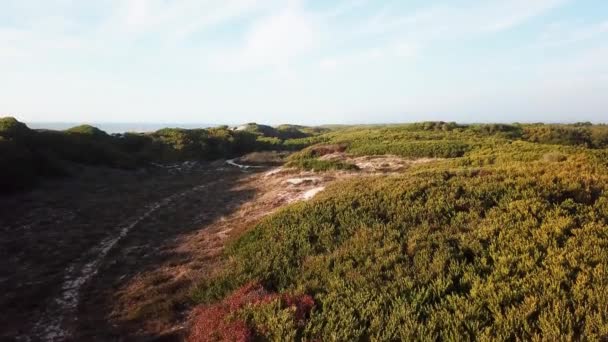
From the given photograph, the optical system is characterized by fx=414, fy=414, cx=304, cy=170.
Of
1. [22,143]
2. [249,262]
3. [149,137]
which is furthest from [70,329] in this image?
[149,137]

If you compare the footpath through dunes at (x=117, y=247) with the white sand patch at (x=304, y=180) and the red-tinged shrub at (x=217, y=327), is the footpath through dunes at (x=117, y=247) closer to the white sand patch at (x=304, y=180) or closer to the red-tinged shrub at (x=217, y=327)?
the white sand patch at (x=304, y=180)

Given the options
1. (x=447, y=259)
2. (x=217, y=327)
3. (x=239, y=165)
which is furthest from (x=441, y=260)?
(x=239, y=165)

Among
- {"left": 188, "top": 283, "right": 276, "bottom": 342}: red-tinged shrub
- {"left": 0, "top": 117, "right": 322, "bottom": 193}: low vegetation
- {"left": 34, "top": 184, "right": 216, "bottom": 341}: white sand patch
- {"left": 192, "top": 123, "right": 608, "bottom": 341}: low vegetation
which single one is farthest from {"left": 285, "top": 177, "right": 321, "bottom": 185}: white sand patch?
{"left": 0, "top": 117, "right": 322, "bottom": 193}: low vegetation

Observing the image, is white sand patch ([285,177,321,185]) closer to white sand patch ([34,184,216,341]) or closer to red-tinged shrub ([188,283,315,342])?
white sand patch ([34,184,216,341])

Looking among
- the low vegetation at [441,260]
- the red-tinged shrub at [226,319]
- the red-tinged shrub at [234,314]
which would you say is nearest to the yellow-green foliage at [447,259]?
the low vegetation at [441,260]

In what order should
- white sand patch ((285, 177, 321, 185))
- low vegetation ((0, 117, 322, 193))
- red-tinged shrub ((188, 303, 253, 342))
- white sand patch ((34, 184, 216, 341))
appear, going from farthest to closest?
1. low vegetation ((0, 117, 322, 193))
2. white sand patch ((285, 177, 321, 185))
3. white sand patch ((34, 184, 216, 341))
4. red-tinged shrub ((188, 303, 253, 342))

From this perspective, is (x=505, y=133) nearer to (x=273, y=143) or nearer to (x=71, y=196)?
(x=273, y=143)
